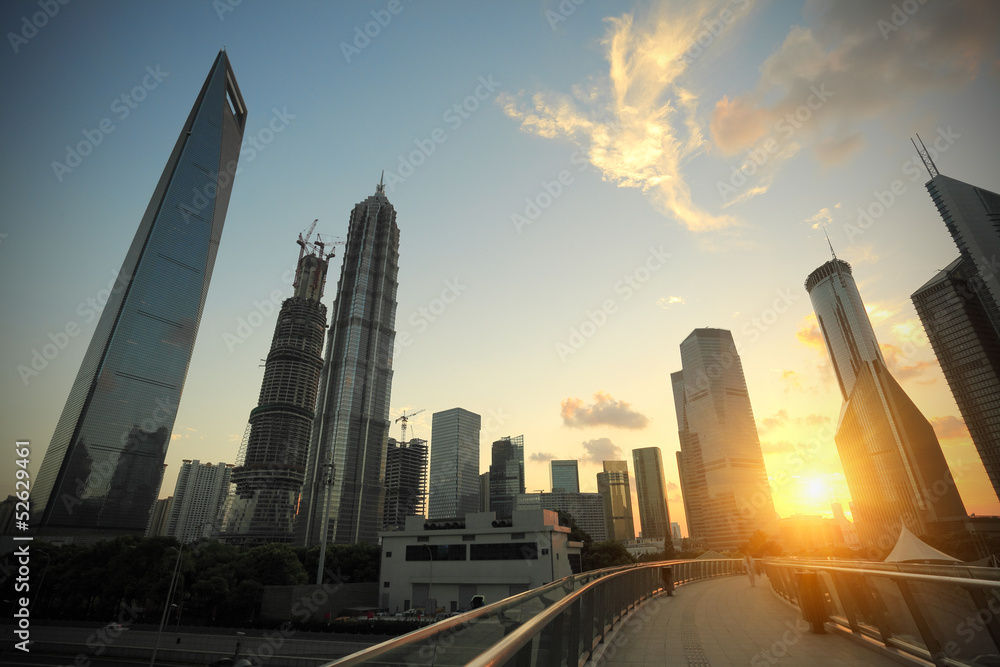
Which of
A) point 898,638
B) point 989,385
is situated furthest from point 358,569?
point 989,385

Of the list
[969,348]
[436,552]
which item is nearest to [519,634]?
[436,552]

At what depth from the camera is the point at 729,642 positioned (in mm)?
7059

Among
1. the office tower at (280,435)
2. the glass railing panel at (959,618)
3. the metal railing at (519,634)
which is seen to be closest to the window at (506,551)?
the metal railing at (519,634)

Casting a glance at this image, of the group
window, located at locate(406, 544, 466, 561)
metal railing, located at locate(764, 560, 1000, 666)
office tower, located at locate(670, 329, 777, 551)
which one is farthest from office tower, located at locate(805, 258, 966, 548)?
metal railing, located at locate(764, 560, 1000, 666)

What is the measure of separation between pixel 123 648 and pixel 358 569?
28660mm

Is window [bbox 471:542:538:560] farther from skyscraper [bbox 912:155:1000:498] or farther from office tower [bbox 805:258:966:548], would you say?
skyscraper [bbox 912:155:1000:498]

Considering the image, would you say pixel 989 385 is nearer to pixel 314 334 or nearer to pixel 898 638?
pixel 898 638

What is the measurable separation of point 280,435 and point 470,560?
14028cm

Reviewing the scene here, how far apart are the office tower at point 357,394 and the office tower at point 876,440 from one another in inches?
5873

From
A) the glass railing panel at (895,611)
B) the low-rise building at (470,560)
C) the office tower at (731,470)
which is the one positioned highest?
the office tower at (731,470)

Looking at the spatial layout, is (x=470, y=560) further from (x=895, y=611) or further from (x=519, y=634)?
(x=519, y=634)

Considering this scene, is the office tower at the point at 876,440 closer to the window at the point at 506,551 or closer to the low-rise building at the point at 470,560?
the low-rise building at the point at 470,560

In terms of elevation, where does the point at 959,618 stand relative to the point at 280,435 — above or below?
below

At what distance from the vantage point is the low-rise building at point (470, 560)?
171ft
